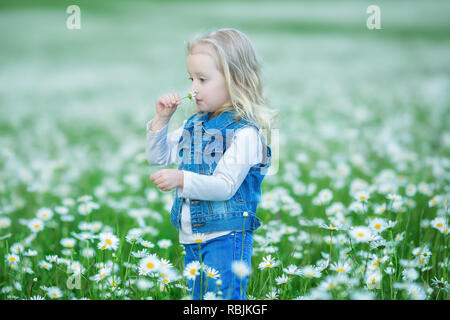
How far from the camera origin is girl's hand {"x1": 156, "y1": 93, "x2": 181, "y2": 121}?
2.07 meters

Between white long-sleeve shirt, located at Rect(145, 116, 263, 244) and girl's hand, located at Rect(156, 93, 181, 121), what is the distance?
6 centimetres

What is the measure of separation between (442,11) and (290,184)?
11068 millimetres

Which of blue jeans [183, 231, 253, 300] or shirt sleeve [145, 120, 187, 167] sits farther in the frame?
shirt sleeve [145, 120, 187, 167]

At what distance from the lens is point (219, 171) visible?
1928 mm

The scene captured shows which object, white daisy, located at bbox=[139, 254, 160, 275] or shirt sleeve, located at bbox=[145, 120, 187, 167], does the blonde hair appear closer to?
shirt sleeve, located at bbox=[145, 120, 187, 167]

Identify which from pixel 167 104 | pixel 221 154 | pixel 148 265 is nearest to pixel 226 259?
pixel 148 265

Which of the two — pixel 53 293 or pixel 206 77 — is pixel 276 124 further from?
pixel 53 293

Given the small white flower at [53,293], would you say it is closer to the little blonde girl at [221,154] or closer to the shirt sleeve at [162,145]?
the little blonde girl at [221,154]

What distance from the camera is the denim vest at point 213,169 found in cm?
199

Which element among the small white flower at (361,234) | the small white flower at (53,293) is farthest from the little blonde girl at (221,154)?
the small white flower at (53,293)

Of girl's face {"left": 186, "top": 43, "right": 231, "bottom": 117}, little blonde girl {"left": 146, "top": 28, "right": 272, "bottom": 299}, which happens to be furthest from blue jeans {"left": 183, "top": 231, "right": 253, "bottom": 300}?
girl's face {"left": 186, "top": 43, "right": 231, "bottom": 117}

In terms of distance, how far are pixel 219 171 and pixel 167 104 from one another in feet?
1.32

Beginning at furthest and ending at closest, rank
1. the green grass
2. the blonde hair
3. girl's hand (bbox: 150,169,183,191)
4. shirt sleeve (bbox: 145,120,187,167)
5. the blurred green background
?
the blurred green background → the green grass → shirt sleeve (bbox: 145,120,187,167) → the blonde hair → girl's hand (bbox: 150,169,183,191)
